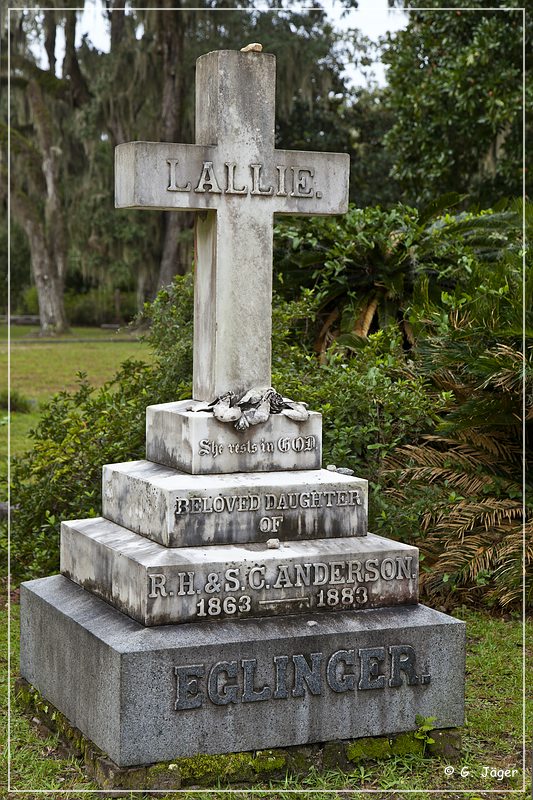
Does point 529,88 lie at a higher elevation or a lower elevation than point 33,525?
higher

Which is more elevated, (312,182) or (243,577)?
(312,182)

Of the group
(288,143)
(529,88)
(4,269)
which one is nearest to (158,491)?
(529,88)

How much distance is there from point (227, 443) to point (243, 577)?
2.00 feet

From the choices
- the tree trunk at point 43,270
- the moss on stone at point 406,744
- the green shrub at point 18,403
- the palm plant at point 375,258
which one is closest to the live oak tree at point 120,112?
the tree trunk at point 43,270

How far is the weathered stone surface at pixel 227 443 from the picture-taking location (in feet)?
15.4

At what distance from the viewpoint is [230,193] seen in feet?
15.8

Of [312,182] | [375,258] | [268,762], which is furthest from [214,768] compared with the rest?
[375,258]

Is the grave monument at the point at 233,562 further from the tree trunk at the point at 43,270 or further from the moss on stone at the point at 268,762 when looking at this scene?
the tree trunk at the point at 43,270

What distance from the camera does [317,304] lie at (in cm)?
847

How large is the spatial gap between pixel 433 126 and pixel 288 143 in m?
13.0

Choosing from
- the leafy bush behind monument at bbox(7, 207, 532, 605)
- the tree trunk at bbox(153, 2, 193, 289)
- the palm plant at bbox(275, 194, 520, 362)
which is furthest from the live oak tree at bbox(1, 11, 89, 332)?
the leafy bush behind monument at bbox(7, 207, 532, 605)

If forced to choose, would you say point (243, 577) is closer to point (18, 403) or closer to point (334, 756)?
point (334, 756)

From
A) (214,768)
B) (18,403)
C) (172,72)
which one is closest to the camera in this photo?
(214,768)

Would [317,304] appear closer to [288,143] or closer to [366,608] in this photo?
[366,608]
